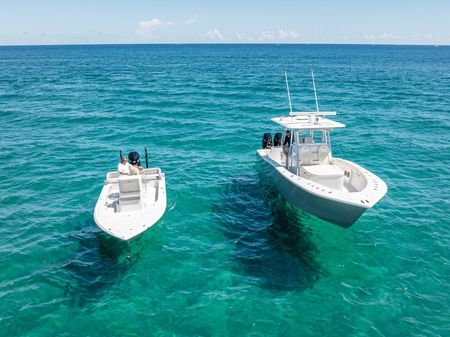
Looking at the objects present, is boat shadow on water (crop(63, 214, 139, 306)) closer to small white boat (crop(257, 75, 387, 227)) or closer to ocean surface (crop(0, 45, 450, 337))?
ocean surface (crop(0, 45, 450, 337))

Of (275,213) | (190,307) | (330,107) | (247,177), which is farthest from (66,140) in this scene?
(330,107)

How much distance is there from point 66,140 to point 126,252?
1677 cm

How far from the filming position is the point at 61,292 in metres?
11.6

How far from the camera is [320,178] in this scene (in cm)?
1480

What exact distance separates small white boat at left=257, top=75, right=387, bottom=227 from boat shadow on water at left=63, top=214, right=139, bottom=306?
6.67 meters

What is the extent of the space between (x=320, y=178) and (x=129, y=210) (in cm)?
753

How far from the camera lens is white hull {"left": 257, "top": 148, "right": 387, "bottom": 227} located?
492 inches

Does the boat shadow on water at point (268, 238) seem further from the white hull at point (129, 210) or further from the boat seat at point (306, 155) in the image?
the white hull at point (129, 210)

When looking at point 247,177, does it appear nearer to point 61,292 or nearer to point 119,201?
point 119,201

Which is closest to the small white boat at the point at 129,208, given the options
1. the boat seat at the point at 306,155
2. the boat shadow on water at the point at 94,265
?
the boat shadow on water at the point at 94,265

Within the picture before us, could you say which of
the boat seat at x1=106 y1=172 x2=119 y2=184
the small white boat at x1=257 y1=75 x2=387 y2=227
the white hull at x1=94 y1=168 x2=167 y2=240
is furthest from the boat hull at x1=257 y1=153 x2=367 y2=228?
the boat seat at x1=106 y1=172 x2=119 y2=184

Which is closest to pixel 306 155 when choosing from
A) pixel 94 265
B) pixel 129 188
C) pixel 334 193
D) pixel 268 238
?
pixel 334 193

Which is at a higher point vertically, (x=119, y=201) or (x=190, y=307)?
(x=119, y=201)

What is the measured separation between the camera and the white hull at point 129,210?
41.0 ft
